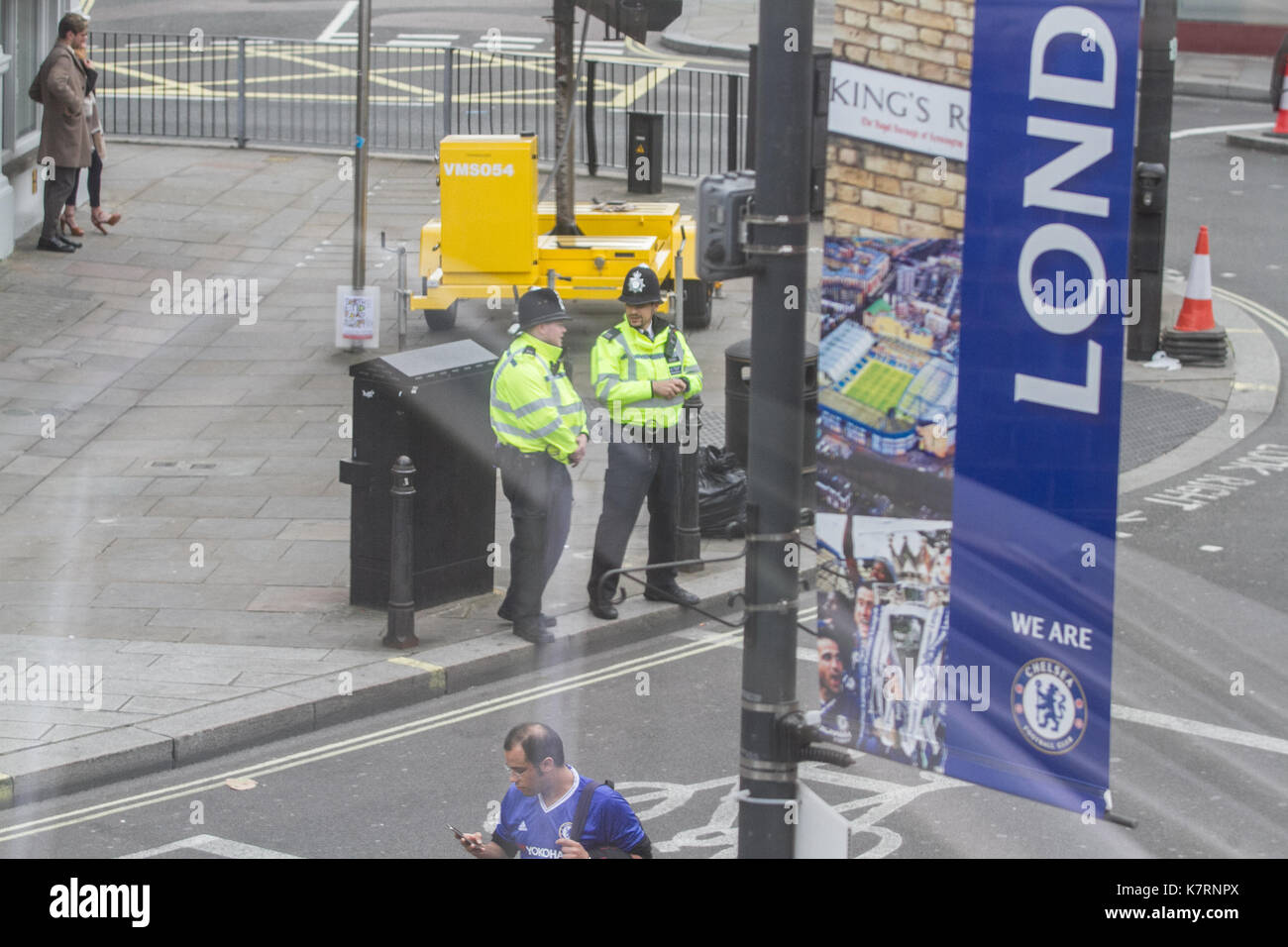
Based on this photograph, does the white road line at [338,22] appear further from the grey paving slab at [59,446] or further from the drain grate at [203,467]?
the drain grate at [203,467]

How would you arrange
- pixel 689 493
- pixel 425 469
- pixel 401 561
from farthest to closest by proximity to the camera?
1. pixel 689 493
2. pixel 425 469
3. pixel 401 561

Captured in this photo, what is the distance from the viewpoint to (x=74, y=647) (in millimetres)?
9742

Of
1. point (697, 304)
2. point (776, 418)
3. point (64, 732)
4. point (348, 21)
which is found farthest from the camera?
point (348, 21)

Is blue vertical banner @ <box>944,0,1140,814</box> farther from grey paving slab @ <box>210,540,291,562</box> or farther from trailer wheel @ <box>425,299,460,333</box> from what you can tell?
trailer wheel @ <box>425,299,460,333</box>

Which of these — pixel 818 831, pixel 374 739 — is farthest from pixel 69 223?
pixel 818 831

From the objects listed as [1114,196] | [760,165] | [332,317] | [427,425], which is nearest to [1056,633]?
[1114,196]

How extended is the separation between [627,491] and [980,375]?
563cm

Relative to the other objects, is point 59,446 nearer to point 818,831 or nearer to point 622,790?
point 622,790

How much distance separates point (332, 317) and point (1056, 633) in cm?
1252

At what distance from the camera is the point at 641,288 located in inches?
400

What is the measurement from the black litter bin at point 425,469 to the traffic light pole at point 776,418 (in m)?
4.67

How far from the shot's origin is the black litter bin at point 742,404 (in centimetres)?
1199

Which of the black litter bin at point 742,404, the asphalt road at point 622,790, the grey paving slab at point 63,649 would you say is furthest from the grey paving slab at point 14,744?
the black litter bin at point 742,404
